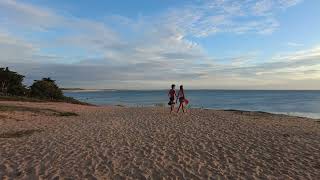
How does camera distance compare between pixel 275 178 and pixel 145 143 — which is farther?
pixel 145 143

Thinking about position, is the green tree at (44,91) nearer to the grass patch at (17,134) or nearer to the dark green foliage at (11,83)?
the dark green foliage at (11,83)

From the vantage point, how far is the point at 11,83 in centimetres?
4225

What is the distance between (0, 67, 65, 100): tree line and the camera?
41.1m

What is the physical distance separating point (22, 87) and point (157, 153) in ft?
116

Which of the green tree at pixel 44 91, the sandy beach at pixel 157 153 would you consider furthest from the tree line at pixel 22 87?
the sandy beach at pixel 157 153

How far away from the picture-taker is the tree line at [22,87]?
41094mm

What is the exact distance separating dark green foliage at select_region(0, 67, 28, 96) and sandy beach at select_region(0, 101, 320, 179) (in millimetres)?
26988

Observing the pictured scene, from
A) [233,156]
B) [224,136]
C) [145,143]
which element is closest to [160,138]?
[145,143]

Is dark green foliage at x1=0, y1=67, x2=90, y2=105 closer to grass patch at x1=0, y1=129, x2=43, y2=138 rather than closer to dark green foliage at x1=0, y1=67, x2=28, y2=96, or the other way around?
dark green foliage at x1=0, y1=67, x2=28, y2=96

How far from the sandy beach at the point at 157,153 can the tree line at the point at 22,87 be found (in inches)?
1065

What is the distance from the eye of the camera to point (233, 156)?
32.6 feet

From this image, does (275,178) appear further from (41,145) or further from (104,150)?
(41,145)

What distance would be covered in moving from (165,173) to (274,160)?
3.11 metres

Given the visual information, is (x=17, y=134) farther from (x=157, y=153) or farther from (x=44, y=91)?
(x=44, y=91)
